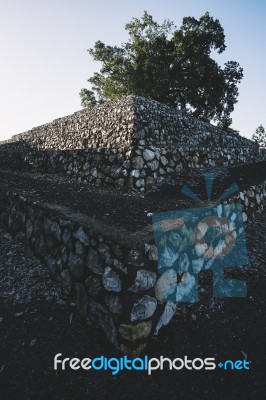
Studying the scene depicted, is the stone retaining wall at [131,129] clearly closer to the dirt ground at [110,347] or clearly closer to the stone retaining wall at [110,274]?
the stone retaining wall at [110,274]

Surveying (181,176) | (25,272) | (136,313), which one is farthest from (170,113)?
(136,313)

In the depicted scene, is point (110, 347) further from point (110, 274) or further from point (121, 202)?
point (121, 202)

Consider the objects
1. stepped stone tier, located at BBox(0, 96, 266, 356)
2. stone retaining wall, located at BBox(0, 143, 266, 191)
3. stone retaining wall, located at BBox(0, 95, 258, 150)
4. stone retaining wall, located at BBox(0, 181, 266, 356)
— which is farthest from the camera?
stone retaining wall, located at BBox(0, 95, 258, 150)

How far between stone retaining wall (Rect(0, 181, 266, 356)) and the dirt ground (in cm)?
19

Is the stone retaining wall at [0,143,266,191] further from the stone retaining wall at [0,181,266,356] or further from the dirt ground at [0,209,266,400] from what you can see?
the dirt ground at [0,209,266,400]

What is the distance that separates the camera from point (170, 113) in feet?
32.9

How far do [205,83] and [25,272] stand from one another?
71.9 feet

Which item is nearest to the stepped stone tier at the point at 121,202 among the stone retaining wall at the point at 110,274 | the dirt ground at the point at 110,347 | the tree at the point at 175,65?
the stone retaining wall at the point at 110,274

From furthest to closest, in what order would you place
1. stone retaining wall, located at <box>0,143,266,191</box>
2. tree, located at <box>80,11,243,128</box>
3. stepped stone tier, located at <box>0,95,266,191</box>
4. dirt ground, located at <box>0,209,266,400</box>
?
1. tree, located at <box>80,11,243,128</box>
2. stepped stone tier, located at <box>0,95,266,191</box>
3. stone retaining wall, located at <box>0,143,266,191</box>
4. dirt ground, located at <box>0,209,266,400</box>

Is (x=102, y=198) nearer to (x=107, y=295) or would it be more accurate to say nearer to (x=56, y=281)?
(x=56, y=281)

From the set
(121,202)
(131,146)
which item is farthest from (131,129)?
(121,202)

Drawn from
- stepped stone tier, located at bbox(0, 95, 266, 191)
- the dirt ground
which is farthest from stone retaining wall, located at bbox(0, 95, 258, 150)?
the dirt ground

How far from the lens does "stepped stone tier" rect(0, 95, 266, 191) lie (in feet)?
24.5

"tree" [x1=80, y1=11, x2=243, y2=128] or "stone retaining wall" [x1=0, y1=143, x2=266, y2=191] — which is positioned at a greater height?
"tree" [x1=80, y1=11, x2=243, y2=128]
